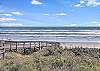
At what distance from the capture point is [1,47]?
72.1 ft

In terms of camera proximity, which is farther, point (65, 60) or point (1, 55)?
point (1, 55)

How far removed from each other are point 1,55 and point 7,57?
0.47 metres

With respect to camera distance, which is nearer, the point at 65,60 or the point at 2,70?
the point at 2,70

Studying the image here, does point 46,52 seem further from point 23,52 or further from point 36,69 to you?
point 36,69

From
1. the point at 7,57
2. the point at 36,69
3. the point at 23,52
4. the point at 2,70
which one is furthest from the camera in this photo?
the point at 23,52

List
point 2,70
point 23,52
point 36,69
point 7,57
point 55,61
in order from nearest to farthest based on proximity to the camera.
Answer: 1. point 2,70
2. point 36,69
3. point 55,61
4. point 7,57
5. point 23,52

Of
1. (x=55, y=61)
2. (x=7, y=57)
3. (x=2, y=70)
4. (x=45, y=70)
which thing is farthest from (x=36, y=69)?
(x=7, y=57)

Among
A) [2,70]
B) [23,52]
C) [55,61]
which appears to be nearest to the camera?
[2,70]

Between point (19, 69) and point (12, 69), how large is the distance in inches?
13.0

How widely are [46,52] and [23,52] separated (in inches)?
179

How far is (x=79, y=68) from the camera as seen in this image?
12383mm

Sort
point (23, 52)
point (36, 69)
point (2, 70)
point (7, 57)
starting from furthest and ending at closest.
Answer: point (23, 52)
point (7, 57)
point (36, 69)
point (2, 70)

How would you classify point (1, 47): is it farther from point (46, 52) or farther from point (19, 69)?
point (19, 69)

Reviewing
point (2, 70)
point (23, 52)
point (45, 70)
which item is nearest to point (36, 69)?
point (45, 70)
